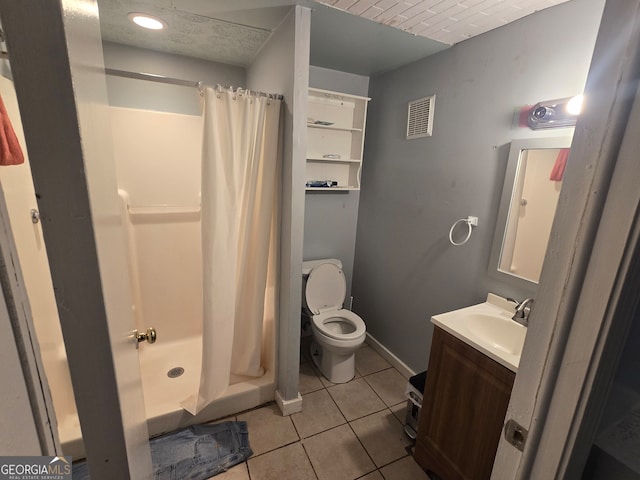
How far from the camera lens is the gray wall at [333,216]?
233 centimetres

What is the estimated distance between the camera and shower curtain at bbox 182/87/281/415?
1516 millimetres

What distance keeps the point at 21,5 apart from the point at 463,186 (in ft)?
6.25

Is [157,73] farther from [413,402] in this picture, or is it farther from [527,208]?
[413,402]

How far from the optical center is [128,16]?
4.90ft

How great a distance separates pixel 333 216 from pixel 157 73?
1.71m

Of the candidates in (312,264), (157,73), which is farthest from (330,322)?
(157,73)

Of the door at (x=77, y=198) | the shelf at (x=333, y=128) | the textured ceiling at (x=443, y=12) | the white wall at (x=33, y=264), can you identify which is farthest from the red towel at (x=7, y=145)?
the shelf at (x=333, y=128)

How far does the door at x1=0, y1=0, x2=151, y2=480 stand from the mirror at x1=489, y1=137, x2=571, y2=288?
5.72 feet

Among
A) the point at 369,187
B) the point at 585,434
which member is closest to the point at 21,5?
the point at 585,434

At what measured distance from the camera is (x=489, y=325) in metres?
1.50

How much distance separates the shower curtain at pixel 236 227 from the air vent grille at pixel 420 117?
3.41 ft

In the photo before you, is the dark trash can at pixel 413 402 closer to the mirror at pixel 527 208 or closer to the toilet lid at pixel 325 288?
the mirror at pixel 527 208

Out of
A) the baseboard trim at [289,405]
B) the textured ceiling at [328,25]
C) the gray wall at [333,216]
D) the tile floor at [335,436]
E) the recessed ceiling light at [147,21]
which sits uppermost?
the textured ceiling at [328,25]

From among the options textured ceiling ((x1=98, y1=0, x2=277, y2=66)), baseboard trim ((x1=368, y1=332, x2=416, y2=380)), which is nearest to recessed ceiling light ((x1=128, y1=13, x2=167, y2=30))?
textured ceiling ((x1=98, y1=0, x2=277, y2=66))
